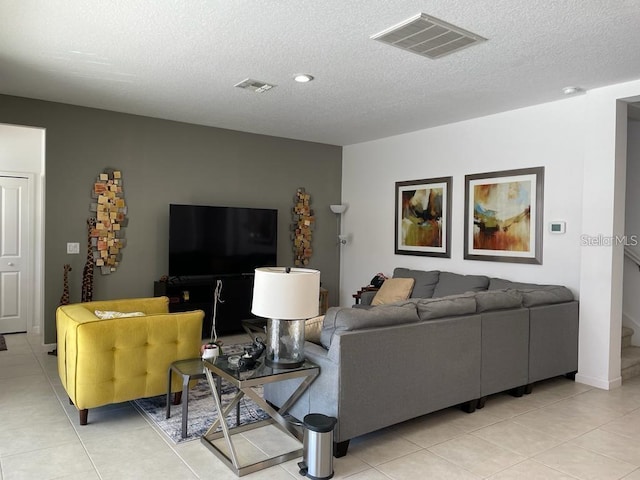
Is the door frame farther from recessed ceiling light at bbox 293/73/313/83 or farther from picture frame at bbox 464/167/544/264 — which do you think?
picture frame at bbox 464/167/544/264

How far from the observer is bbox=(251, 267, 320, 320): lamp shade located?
2.78m

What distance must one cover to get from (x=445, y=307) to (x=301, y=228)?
3.87m

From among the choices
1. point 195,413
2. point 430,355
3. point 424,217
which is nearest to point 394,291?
point 424,217

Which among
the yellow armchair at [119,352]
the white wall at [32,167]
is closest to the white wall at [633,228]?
the yellow armchair at [119,352]

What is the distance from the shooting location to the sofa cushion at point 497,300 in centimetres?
378

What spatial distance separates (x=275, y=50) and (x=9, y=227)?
15.0ft

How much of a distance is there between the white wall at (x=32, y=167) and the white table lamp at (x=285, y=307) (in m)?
4.40

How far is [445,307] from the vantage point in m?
3.51

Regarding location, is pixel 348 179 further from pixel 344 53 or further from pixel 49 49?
pixel 49 49

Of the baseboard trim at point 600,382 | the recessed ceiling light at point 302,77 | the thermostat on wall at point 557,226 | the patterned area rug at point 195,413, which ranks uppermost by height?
the recessed ceiling light at point 302,77

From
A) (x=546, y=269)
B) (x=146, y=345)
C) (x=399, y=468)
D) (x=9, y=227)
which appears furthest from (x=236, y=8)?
(x=9, y=227)

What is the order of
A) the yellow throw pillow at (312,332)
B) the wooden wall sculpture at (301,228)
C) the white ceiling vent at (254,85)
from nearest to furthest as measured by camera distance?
the yellow throw pillow at (312,332) → the white ceiling vent at (254,85) → the wooden wall sculpture at (301,228)

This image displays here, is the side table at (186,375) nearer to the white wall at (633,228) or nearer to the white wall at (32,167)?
the white wall at (32,167)

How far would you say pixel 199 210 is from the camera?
6.02 meters
